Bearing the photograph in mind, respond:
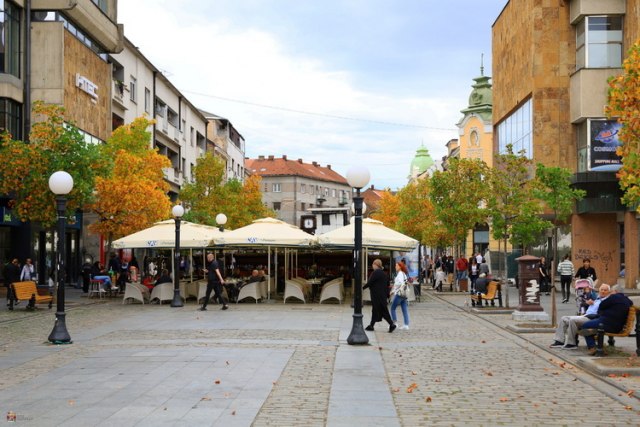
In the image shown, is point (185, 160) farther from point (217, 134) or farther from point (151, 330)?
point (151, 330)

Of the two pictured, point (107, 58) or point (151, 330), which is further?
point (107, 58)

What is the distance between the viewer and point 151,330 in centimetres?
1748

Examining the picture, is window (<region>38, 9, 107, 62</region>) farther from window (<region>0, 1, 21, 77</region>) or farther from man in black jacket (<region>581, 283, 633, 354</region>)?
man in black jacket (<region>581, 283, 633, 354</region>)

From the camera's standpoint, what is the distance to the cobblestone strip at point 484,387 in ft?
27.3

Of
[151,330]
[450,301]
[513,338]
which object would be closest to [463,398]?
[513,338]

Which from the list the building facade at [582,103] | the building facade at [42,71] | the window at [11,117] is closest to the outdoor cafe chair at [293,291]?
the building facade at [42,71]

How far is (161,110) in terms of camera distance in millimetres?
56031

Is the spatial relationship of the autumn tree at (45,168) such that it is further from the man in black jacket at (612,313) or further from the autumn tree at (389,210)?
the autumn tree at (389,210)

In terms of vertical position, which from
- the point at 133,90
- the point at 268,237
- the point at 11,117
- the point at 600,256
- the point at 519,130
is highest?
the point at 133,90

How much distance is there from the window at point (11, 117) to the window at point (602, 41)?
23.5m

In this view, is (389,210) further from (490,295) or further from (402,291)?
(402,291)

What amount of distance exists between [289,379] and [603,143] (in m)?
27.8

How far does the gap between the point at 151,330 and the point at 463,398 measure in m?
9.64

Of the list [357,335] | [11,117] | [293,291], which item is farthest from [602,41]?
[357,335]
